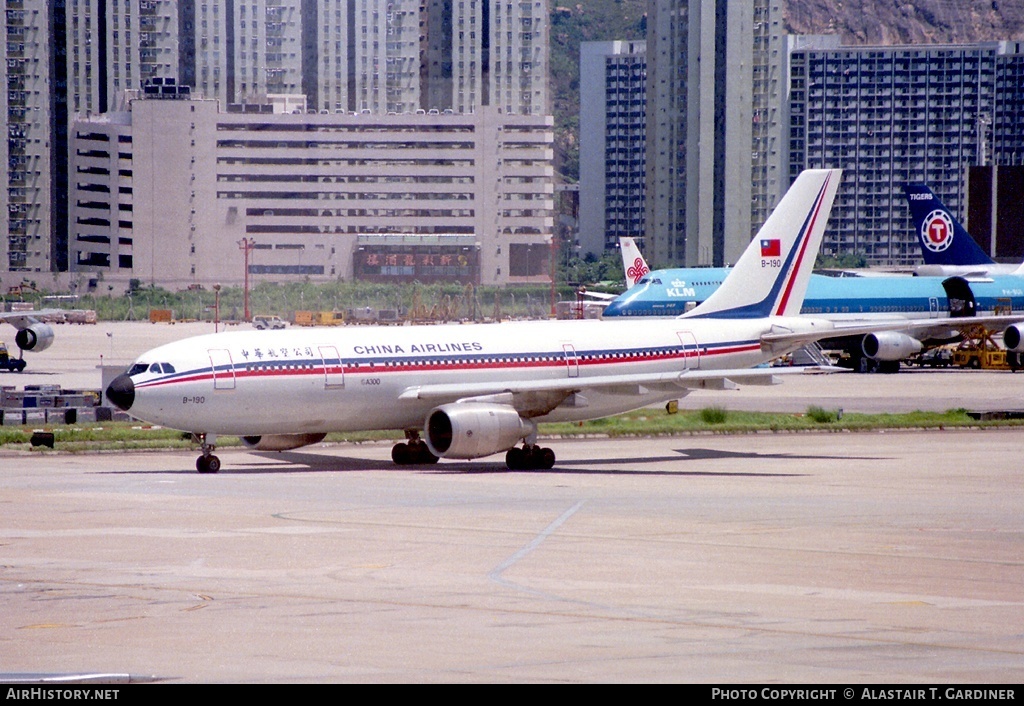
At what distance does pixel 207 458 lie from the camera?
40.0 meters

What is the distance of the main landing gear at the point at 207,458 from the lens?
131ft

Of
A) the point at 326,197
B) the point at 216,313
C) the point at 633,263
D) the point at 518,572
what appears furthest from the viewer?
the point at 326,197

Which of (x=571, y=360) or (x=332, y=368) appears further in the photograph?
(x=571, y=360)

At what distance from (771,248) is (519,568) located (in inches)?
1076

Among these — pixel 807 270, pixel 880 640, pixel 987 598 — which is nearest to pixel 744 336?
pixel 807 270

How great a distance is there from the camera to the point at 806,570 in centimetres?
2350

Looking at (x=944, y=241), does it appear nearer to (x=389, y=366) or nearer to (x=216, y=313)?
(x=216, y=313)

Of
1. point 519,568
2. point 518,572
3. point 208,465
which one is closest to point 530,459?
point 208,465

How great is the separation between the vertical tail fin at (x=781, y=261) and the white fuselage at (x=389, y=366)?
2.97ft

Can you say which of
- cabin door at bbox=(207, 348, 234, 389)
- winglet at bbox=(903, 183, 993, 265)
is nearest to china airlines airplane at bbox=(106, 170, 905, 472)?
cabin door at bbox=(207, 348, 234, 389)
